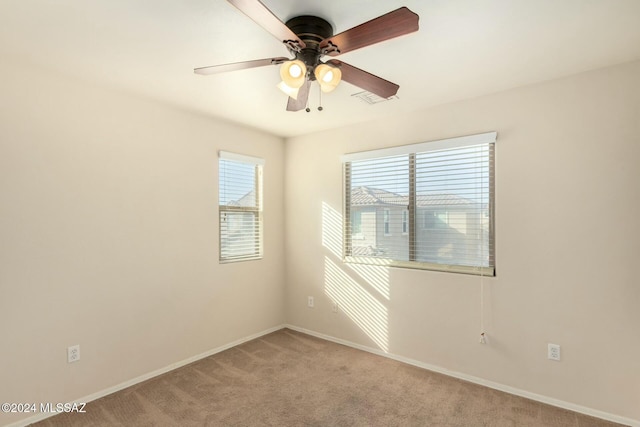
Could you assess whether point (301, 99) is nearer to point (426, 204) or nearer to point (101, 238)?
point (426, 204)

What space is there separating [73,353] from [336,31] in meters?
2.95

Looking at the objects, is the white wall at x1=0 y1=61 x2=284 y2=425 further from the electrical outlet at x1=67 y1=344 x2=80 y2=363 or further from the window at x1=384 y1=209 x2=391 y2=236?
the window at x1=384 y1=209 x2=391 y2=236

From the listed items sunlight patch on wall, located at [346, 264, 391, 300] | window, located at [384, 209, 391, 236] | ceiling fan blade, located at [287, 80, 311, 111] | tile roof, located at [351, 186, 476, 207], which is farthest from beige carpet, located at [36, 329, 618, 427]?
ceiling fan blade, located at [287, 80, 311, 111]

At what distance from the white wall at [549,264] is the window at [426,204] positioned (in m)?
0.11

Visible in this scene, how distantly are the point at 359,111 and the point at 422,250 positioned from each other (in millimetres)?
1507

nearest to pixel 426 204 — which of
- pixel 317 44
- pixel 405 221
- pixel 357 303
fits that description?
pixel 405 221

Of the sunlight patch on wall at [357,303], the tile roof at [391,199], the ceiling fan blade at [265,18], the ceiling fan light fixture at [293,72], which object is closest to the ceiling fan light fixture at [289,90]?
the ceiling fan light fixture at [293,72]

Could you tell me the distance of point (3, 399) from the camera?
221 cm

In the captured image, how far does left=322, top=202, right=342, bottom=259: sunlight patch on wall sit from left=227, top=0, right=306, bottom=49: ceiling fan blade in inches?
96.5

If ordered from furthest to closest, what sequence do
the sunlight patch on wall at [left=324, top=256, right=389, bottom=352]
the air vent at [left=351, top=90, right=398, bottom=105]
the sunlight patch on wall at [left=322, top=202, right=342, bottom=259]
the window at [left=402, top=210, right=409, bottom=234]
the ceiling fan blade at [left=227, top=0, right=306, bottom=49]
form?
the sunlight patch on wall at [left=322, top=202, right=342, bottom=259] → the sunlight patch on wall at [left=324, top=256, right=389, bottom=352] → the window at [left=402, top=210, right=409, bottom=234] → the air vent at [left=351, top=90, right=398, bottom=105] → the ceiling fan blade at [left=227, top=0, right=306, bottom=49]

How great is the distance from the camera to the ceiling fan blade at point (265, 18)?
1.29 m

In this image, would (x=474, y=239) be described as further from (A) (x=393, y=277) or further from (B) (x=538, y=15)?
(B) (x=538, y=15)

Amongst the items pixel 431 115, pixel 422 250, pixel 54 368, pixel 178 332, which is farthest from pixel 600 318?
pixel 54 368

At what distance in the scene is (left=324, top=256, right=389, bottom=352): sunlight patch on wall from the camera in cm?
347
